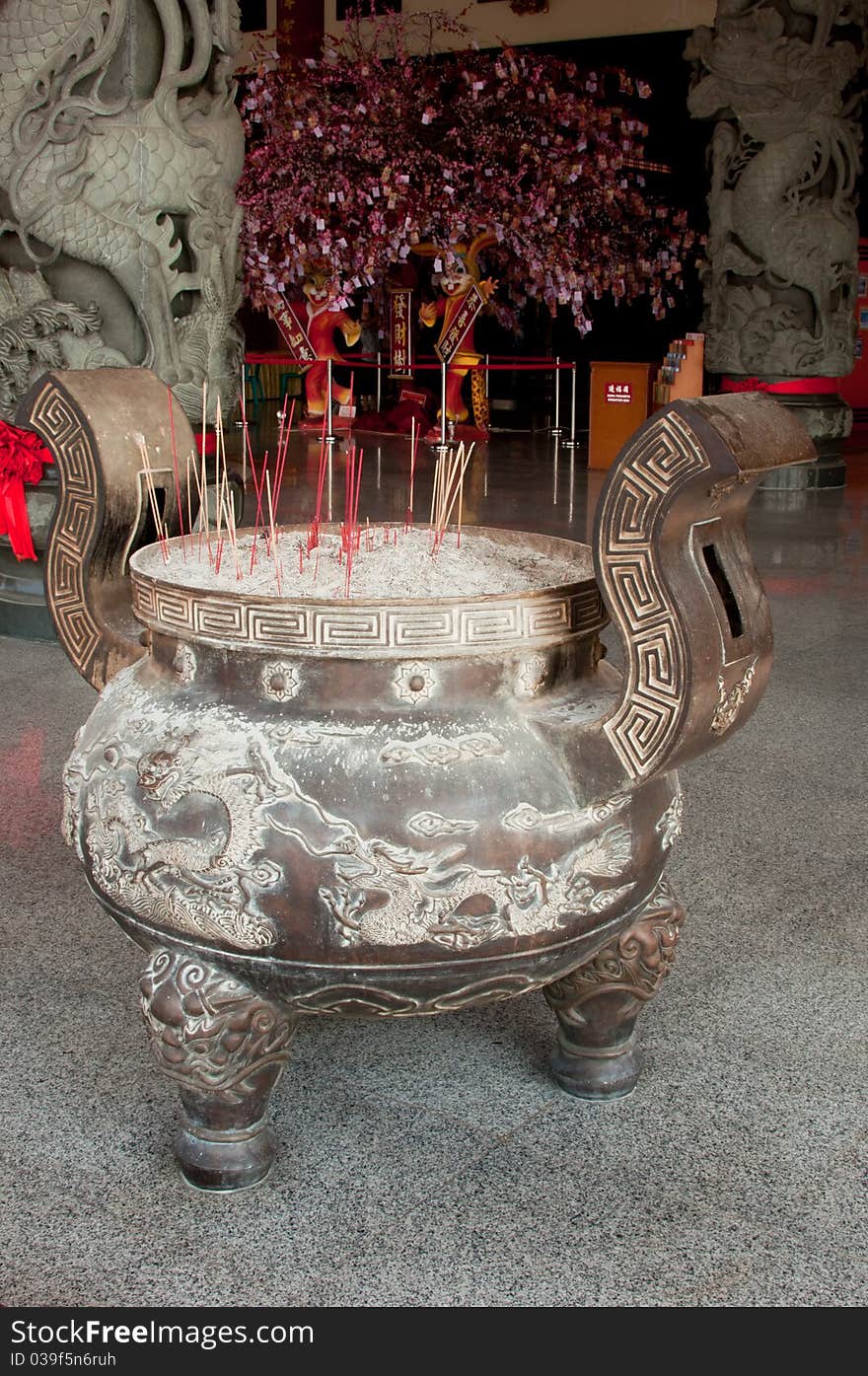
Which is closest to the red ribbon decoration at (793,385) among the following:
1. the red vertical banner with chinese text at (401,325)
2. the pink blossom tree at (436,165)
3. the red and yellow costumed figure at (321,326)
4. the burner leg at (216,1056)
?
the pink blossom tree at (436,165)

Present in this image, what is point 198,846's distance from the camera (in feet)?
5.19

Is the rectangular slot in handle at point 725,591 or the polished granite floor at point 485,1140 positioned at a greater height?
the rectangular slot in handle at point 725,591

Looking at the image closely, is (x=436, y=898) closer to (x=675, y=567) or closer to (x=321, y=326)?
(x=675, y=567)

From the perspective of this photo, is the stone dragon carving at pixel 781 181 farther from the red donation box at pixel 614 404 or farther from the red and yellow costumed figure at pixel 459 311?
the red and yellow costumed figure at pixel 459 311

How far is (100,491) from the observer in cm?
191

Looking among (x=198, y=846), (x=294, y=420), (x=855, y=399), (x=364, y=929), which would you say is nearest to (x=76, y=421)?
(x=198, y=846)

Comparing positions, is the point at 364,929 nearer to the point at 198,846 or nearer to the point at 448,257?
the point at 198,846

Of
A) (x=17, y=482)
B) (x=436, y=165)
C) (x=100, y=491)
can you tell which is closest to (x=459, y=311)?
(x=436, y=165)

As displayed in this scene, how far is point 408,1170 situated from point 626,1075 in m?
0.35

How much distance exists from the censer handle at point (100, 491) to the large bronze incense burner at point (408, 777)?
11.5 inches

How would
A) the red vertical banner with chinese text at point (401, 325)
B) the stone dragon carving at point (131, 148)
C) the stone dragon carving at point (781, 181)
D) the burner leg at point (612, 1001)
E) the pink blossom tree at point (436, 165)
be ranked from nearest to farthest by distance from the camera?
1. the burner leg at point (612, 1001)
2. the stone dragon carving at point (131, 148)
3. the stone dragon carving at point (781, 181)
4. the pink blossom tree at point (436, 165)
5. the red vertical banner with chinese text at point (401, 325)

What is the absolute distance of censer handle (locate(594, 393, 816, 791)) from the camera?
4.86ft

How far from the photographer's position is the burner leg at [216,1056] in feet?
5.27

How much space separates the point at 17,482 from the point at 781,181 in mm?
5245
